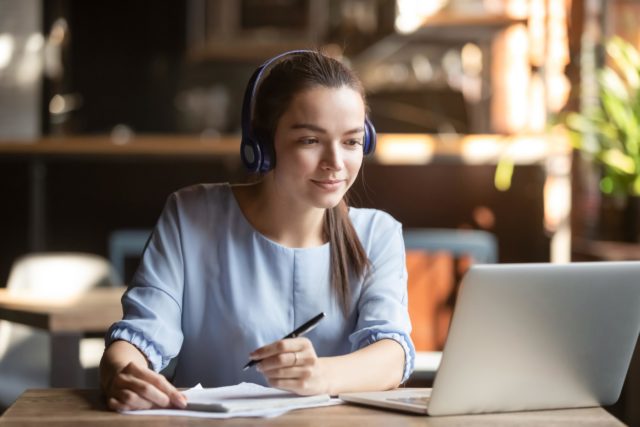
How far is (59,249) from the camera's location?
16.2ft

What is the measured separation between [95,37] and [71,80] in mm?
299

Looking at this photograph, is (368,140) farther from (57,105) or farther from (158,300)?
(57,105)

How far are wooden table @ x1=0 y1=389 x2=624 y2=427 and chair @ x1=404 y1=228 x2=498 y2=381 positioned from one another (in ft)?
6.36

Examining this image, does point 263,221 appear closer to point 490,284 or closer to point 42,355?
point 490,284

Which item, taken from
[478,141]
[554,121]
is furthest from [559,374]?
[478,141]

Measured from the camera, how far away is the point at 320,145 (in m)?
1.62

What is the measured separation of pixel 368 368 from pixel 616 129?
2163 millimetres

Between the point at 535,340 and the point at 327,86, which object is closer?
the point at 535,340

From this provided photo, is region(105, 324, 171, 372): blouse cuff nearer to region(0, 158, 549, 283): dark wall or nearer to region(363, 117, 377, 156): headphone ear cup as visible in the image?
region(363, 117, 377, 156): headphone ear cup

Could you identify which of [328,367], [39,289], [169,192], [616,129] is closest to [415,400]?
[328,367]

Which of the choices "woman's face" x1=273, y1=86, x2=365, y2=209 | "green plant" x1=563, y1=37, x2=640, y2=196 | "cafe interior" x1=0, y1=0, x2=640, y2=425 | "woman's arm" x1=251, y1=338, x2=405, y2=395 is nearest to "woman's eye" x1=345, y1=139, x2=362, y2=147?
"woman's face" x1=273, y1=86, x2=365, y2=209

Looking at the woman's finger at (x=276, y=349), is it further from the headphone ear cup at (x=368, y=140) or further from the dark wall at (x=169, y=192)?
the dark wall at (x=169, y=192)

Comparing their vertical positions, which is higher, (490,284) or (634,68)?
(634,68)

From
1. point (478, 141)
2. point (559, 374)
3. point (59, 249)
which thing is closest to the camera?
point (559, 374)
